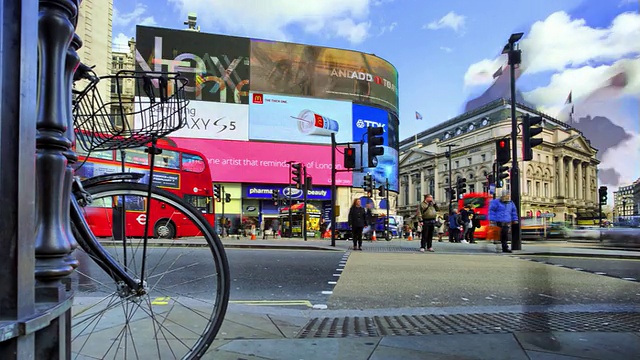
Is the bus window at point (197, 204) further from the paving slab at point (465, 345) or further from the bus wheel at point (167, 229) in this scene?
the paving slab at point (465, 345)

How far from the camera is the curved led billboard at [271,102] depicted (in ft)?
129

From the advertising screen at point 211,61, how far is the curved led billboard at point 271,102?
0.09m

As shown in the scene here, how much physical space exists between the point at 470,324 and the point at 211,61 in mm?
40679

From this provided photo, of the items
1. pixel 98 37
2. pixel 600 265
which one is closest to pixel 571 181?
pixel 98 37

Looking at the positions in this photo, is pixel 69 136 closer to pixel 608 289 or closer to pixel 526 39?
pixel 526 39

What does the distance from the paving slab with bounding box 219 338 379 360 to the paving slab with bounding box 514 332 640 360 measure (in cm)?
100

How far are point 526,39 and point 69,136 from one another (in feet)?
6.62

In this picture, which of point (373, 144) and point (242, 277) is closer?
point (242, 277)

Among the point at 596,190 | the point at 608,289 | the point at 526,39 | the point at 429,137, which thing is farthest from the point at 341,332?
the point at 608,289

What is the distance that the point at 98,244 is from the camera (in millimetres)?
2008

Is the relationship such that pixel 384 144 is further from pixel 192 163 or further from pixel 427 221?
pixel 192 163

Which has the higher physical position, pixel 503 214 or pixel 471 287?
pixel 503 214

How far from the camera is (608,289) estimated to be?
5.54 meters

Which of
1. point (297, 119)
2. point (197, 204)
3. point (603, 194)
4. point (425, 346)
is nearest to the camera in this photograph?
point (603, 194)
